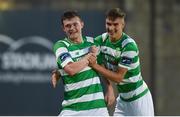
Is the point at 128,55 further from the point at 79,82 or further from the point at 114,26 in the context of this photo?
the point at 79,82

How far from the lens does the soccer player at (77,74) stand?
25.7ft

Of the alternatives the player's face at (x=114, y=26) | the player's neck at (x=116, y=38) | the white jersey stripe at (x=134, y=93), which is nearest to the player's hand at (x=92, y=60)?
the player's face at (x=114, y=26)

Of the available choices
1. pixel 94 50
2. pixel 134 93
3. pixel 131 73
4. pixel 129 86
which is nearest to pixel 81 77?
pixel 94 50

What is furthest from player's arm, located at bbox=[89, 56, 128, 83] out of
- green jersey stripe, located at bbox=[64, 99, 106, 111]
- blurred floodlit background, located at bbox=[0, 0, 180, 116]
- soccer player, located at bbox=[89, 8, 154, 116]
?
blurred floodlit background, located at bbox=[0, 0, 180, 116]

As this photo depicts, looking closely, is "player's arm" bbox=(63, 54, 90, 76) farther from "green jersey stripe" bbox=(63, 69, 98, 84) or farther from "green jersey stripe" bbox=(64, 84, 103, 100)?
"green jersey stripe" bbox=(64, 84, 103, 100)

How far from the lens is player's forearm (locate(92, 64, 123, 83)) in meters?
7.90

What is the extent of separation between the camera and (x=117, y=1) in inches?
614

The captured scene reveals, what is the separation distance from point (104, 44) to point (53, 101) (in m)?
6.60

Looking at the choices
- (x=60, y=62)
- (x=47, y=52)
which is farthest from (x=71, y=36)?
(x=47, y=52)

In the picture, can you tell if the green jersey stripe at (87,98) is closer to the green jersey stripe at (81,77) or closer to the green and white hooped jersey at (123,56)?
the green jersey stripe at (81,77)

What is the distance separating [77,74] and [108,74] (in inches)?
13.3

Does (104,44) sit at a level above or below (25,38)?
above

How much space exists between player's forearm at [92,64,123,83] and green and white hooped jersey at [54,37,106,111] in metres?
0.05

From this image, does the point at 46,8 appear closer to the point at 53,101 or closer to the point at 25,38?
the point at 25,38
